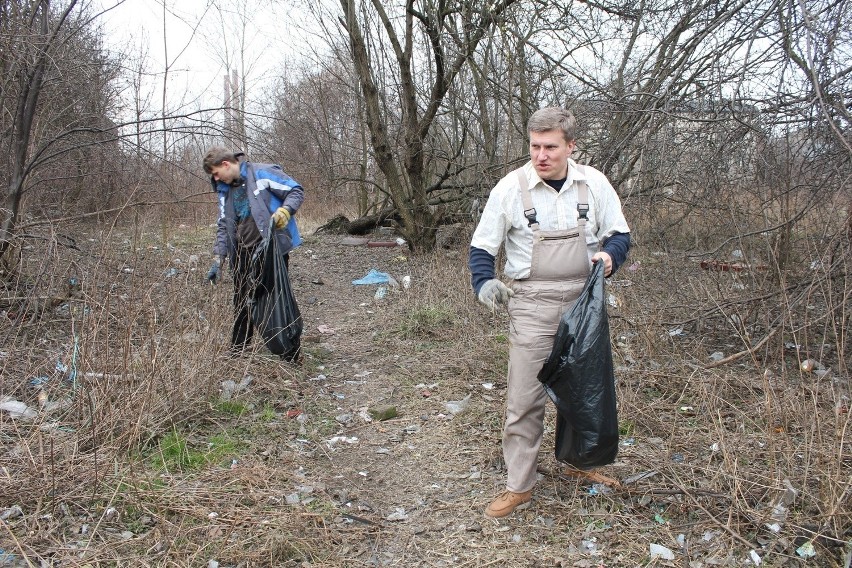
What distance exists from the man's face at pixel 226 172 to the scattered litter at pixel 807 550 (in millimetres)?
3963

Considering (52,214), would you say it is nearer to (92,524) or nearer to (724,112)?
(92,524)

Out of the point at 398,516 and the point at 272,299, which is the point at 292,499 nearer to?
the point at 398,516

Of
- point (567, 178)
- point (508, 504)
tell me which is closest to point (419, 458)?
point (508, 504)

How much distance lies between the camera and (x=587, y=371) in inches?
102

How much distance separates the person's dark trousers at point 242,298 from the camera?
4.54m

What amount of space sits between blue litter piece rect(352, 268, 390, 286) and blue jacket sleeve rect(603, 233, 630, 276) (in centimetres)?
576

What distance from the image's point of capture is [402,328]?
19.6 feet

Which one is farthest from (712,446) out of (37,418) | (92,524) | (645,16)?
(645,16)

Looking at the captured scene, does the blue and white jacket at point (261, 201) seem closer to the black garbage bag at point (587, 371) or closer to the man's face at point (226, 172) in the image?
the man's face at point (226, 172)

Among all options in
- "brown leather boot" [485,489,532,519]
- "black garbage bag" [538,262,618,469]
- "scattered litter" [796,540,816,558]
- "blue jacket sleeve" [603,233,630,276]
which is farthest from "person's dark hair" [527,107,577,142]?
"scattered litter" [796,540,816,558]

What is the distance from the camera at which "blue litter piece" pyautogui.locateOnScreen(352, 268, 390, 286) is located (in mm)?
8438

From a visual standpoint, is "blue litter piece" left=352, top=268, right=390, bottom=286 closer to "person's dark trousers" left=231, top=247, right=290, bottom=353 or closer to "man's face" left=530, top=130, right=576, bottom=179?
"person's dark trousers" left=231, top=247, right=290, bottom=353

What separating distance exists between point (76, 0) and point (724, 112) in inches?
204

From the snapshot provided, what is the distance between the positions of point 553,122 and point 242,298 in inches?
113
